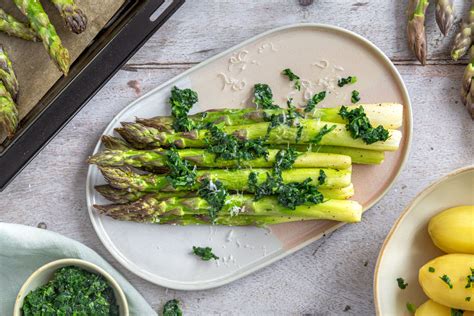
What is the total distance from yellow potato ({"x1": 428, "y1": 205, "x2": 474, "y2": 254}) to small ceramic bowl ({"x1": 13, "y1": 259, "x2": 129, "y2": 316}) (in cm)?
108

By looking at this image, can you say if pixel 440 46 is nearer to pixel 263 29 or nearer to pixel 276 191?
pixel 263 29

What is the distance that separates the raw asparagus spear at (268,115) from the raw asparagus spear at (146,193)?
232mm

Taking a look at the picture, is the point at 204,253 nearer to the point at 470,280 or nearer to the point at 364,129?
the point at 364,129

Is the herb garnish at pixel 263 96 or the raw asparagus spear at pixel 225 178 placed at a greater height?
the herb garnish at pixel 263 96

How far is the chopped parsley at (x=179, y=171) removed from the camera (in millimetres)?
2266

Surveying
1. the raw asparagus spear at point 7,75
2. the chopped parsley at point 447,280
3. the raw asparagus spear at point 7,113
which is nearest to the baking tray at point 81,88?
the raw asparagus spear at point 7,113

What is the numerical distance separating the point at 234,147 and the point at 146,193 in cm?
36

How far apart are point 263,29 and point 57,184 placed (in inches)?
37.3

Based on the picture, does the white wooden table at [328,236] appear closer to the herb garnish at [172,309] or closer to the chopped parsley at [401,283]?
the herb garnish at [172,309]

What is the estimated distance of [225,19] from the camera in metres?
2.43

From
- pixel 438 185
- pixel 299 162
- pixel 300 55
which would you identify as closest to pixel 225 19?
pixel 300 55

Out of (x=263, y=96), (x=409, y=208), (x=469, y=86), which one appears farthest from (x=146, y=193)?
(x=469, y=86)

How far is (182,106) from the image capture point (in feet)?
7.70

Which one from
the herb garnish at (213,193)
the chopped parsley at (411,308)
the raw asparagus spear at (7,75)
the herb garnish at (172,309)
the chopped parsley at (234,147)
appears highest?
the raw asparagus spear at (7,75)
